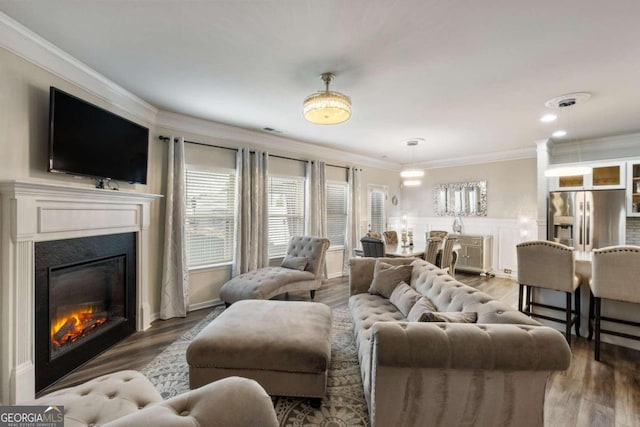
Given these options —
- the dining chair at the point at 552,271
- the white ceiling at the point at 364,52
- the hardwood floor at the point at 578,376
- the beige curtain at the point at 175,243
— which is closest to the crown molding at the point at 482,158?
the white ceiling at the point at 364,52

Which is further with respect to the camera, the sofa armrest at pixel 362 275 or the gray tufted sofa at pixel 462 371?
the sofa armrest at pixel 362 275

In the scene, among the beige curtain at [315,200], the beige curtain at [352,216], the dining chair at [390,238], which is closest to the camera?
the beige curtain at [315,200]

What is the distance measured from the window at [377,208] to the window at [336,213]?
99 cm

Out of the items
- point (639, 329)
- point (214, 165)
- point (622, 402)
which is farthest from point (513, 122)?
point (214, 165)

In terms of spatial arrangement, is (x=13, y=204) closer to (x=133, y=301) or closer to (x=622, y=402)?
(x=133, y=301)

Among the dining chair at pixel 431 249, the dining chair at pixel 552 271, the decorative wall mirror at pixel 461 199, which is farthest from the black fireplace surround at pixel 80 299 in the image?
the decorative wall mirror at pixel 461 199

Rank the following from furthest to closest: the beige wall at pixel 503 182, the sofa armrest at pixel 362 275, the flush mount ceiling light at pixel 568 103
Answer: the beige wall at pixel 503 182 < the sofa armrest at pixel 362 275 < the flush mount ceiling light at pixel 568 103

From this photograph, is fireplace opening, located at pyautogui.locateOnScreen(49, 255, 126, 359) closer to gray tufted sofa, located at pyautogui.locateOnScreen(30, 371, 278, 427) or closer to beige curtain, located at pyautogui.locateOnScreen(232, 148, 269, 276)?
beige curtain, located at pyautogui.locateOnScreen(232, 148, 269, 276)

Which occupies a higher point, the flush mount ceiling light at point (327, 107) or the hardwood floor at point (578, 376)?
the flush mount ceiling light at point (327, 107)

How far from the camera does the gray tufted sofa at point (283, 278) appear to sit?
11.7 feet

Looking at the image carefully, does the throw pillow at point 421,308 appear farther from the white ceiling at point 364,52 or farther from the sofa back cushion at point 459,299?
the white ceiling at point 364,52

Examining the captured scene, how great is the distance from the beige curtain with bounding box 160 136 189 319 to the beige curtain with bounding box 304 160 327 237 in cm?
219

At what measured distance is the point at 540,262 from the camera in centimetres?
314

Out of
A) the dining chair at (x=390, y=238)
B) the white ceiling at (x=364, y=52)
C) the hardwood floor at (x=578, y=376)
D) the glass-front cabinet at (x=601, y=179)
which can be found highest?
the white ceiling at (x=364, y=52)
